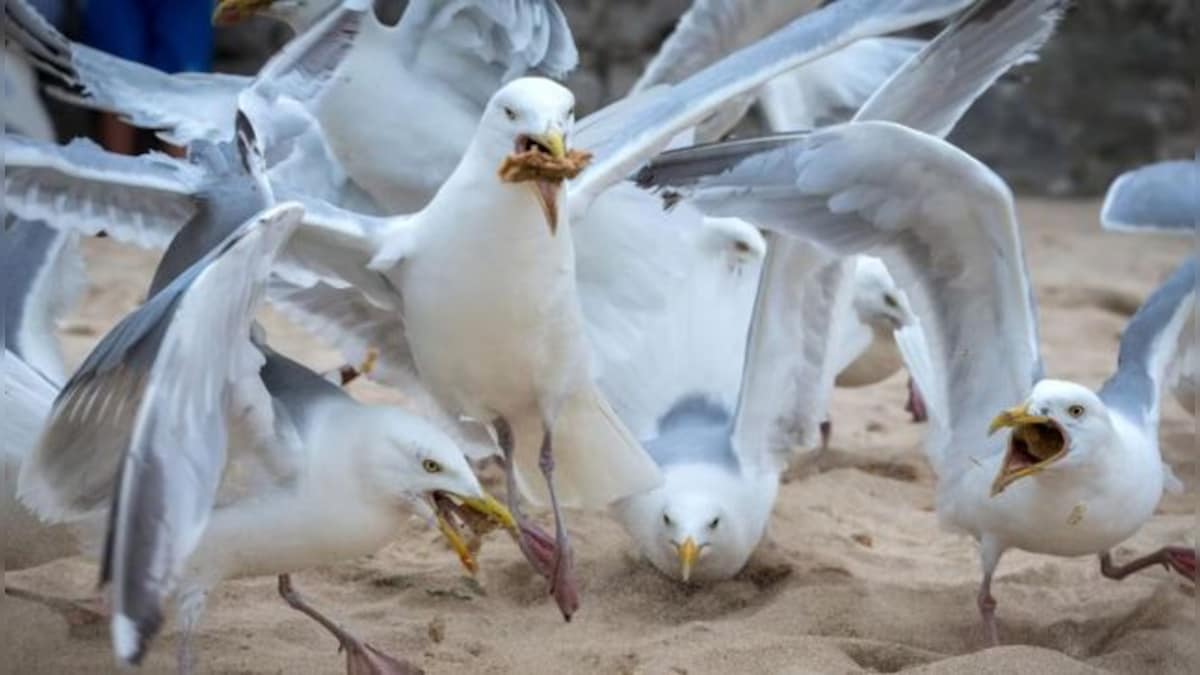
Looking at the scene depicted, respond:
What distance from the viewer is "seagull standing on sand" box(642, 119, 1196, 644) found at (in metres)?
3.58

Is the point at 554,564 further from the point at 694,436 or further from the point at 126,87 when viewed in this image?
the point at 126,87

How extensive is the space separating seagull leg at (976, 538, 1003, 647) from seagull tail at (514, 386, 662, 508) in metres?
0.61

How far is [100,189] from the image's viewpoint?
3756mm

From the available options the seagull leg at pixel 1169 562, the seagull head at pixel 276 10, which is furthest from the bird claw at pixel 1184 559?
the seagull head at pixel 276 10

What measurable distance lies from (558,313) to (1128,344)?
106 centimetres

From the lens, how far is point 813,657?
3.55m

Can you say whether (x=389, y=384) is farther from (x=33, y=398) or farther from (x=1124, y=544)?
(x=1124, y=544)

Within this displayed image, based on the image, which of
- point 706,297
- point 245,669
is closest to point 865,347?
point 706,297

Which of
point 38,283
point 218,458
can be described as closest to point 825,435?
point 38,283

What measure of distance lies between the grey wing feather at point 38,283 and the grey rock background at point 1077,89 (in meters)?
4.53

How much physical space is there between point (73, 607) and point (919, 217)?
1.58 meters

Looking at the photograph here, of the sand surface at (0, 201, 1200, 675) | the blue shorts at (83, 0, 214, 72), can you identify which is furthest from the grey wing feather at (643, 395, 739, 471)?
the blue shorts at (83, 0, 214, 72)

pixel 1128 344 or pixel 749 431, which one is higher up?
pixel 1128 344

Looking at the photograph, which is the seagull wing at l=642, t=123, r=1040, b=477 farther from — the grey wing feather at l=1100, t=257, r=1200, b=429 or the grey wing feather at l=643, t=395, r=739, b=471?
the grey wing feather at l=643, t=395, r=739, b=471
